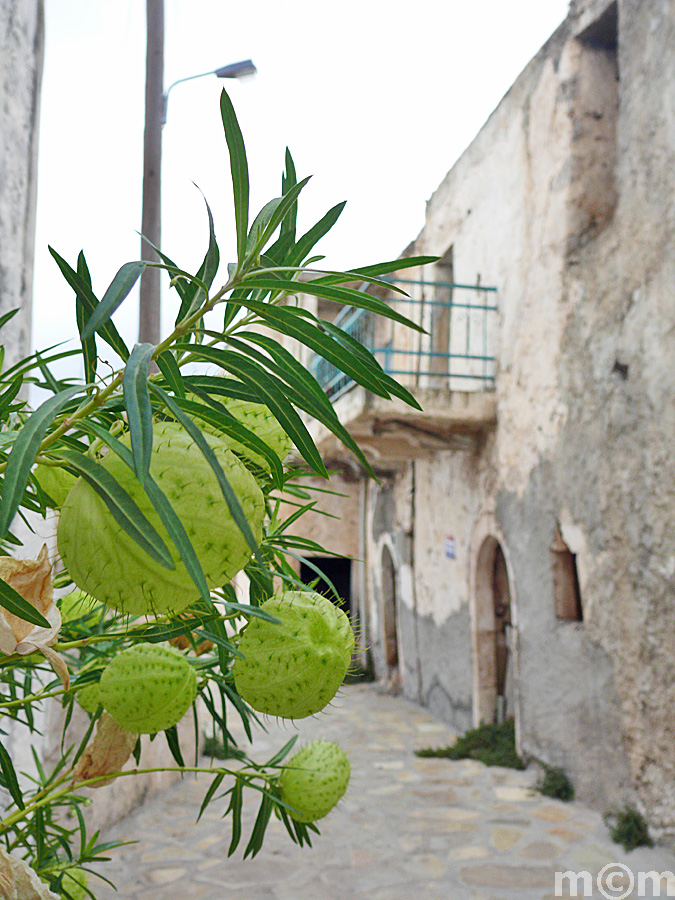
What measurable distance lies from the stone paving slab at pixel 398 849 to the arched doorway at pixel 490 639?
878 millimetres

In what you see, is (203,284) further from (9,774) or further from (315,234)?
(9,774)

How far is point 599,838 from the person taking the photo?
4008 mm

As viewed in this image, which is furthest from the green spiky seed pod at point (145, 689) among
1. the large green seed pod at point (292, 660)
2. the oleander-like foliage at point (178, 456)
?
the large green seed pod at point (292, 660)

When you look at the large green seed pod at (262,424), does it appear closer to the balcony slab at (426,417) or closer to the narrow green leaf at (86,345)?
the narrow green leaf at (86,345)

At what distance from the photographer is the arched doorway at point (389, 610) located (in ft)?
29.9

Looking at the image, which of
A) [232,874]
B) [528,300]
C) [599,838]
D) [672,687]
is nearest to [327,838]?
[232,874]

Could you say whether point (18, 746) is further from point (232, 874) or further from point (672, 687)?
point (672, 687)

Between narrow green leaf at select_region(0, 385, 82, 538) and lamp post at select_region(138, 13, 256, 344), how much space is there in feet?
10.6

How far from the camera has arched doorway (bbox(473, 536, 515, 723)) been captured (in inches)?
246

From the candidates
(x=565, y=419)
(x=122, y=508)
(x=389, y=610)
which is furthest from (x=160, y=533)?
(x=389, y=610)

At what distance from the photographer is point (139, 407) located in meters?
0.32

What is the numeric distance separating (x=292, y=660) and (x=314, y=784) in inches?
11.9

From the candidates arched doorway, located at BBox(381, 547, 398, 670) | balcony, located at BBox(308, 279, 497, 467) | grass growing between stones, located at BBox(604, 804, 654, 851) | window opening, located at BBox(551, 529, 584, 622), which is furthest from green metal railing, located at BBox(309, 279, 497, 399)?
grass growing between stones, located at BBox(604, 804, 654, 851)

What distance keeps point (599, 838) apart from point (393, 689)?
191 inches
